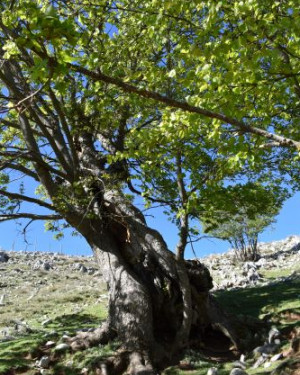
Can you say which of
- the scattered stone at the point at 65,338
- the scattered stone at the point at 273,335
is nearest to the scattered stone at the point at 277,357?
the scattered stone at the point at 273,335

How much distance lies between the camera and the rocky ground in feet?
30.9

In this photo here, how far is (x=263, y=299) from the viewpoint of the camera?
15945 mm

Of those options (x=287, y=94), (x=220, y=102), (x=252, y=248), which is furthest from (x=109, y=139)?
(x=252, y=248)

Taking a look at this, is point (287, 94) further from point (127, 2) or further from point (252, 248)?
point (252, 248)

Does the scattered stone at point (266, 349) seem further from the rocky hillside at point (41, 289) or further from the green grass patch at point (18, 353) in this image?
the rocky hillside at point (41, 289)

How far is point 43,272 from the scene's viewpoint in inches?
1296

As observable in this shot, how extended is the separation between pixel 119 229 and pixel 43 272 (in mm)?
21796

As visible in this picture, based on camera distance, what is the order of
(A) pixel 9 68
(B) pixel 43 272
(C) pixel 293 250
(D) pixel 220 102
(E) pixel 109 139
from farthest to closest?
(C) pixel 293 250
(B) pixel 43 272
(E) pixel 109 139
(A) pixel 9 68
(D) pixel 220 102

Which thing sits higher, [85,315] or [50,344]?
[85,315]

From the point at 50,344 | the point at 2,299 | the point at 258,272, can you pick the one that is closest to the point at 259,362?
the point at 50,344

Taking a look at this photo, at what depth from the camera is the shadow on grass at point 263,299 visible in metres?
13.9

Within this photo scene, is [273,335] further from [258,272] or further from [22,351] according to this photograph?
[258,272]

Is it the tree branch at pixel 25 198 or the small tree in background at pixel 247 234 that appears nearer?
the tree branch at pixel 25 198

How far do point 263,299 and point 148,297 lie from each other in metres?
6.80
